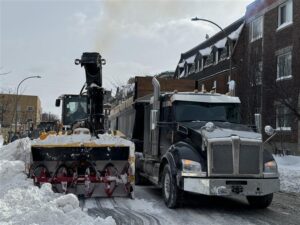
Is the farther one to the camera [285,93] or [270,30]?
[270,30]

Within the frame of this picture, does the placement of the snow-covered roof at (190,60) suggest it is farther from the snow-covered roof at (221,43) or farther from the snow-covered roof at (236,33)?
the snow-covered roof at (236,33)

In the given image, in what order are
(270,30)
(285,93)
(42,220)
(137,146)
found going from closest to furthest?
1. (42,220)
2. (137,146)
3. (285,93)
4. (270,30)

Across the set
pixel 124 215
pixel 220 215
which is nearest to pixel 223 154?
pixel 220 215

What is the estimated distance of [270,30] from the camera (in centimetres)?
3186

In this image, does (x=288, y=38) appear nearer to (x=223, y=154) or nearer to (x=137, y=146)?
(x=137, y=146)

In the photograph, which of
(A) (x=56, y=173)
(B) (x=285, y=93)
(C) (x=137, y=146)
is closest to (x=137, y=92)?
(C) (x=137, y=146)

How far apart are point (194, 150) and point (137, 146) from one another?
4.68 meters

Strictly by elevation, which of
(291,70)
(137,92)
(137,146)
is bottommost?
(137,146)

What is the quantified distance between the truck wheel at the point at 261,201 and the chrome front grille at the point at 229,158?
1068 mm

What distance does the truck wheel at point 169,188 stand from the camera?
9.97 m

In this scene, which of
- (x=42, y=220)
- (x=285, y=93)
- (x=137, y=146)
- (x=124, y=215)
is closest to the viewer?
(x=42, y=220)

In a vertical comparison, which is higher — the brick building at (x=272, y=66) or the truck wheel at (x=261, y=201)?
the brick building at (x=272, y=66)

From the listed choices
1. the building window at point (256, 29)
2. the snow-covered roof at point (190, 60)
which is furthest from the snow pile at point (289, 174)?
the snow-covered roof at point (190, 60)

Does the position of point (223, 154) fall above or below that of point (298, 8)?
below
